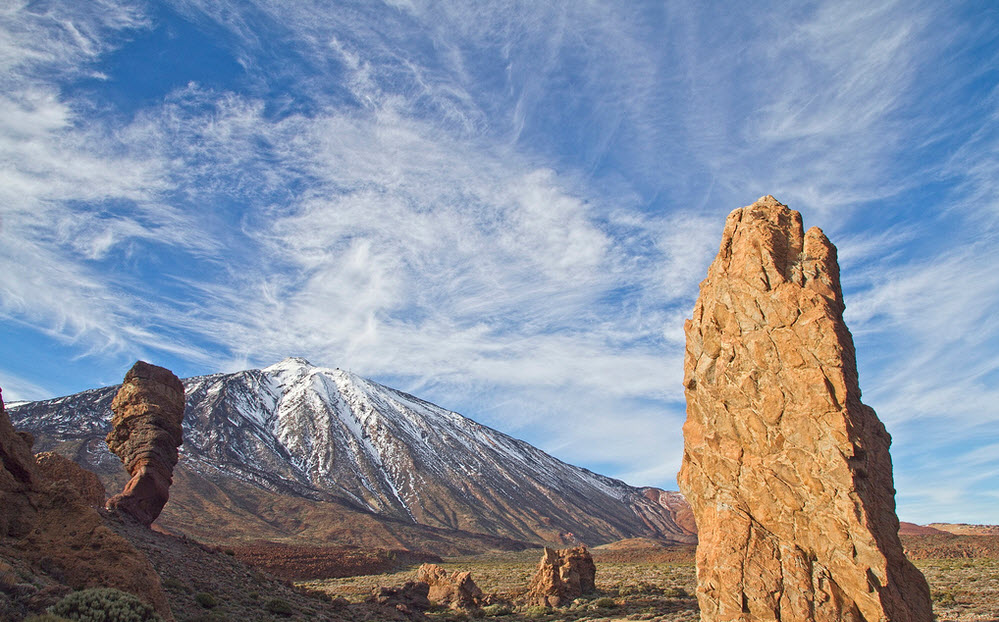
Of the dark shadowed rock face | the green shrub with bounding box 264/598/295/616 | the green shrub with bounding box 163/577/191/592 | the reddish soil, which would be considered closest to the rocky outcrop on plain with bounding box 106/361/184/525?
the green shrub with bounding box 163/577/191/592

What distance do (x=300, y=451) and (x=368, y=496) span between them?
34.2 meters

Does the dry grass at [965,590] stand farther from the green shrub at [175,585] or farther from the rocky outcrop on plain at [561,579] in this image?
the green shrub at [175,585]

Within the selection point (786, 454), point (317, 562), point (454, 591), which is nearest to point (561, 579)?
point (454, 591)

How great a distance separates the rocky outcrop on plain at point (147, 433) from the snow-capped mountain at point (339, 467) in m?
64.2

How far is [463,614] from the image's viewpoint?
30.9m

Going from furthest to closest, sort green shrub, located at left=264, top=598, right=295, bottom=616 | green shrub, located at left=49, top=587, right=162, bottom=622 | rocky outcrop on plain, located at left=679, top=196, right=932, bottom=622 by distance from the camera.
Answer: green shrub, located at left=264, top=598, right=295, bottom=616 → rocky outcrop on plain, located at left=679, top=196, right=932, bottom=622 → green shrub, located at left=49, top=587, right=162, bottom=622

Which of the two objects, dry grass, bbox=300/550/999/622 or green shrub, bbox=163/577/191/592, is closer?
green shrub, bbox=163/577/191/592

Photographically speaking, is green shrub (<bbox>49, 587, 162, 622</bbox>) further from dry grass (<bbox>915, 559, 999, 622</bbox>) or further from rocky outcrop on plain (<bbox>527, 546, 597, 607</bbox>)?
rocky outcrop on plain (<bbox>527, 546, 597, 607</bbox>)

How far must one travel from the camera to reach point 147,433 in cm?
3006

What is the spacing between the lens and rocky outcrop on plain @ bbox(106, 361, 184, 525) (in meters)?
28.7

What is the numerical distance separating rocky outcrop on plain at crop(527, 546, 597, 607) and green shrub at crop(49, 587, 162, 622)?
25.5 m

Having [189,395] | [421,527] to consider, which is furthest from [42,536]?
→ [189,395]

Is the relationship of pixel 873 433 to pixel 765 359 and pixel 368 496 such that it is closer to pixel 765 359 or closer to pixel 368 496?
pixel 765 359

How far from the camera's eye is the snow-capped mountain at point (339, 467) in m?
114
